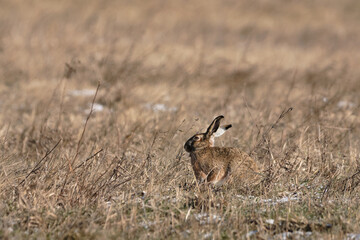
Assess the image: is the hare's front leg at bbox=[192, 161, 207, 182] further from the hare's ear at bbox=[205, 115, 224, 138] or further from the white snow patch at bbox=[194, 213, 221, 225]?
the white snow patch at bbox=[194, 213, 221, 225]

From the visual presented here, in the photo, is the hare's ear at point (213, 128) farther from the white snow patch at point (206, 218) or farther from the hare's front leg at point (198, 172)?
the white snow patch at point (206, 218)

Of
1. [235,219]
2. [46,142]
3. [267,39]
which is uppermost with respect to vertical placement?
[235,219]

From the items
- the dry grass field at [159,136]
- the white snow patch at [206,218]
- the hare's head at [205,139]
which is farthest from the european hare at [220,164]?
the white snow patch at [206,218]

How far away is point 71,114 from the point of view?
8.40 metres

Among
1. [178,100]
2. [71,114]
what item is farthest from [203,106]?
[71,114]

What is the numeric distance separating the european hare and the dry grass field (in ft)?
0.40

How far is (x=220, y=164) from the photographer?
4.60 metres

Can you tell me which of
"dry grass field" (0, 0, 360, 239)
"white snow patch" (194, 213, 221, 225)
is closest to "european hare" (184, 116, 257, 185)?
"dry grass field" (0, 0, 360, 239)

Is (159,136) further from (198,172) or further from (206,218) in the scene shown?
(206,218)

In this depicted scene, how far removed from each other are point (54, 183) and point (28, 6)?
15.1 meters

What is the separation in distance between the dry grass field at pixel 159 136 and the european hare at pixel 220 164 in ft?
0.40

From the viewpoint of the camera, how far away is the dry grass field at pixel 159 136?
382cm

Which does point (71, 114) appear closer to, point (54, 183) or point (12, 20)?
point (54, 183)

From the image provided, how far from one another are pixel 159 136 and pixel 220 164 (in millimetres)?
1685
